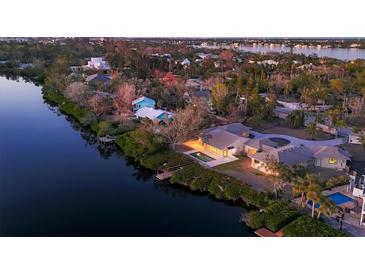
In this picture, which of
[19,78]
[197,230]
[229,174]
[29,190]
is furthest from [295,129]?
[19,78]

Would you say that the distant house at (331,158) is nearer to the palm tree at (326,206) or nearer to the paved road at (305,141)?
the paved road at (305,141)

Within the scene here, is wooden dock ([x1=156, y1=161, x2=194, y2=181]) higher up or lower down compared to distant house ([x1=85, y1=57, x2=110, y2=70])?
lower down

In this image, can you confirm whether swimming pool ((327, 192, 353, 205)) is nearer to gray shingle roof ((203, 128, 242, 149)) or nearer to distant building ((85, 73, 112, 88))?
gray shingle roof ((203, 128, 242, 149))

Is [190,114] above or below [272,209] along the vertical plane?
above

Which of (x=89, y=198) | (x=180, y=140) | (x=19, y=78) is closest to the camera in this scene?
(x=89, y=198)

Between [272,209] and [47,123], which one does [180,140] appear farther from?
[47,123]

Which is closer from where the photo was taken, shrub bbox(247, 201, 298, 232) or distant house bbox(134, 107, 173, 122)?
shrub bbox(247, 201, 298, 232)

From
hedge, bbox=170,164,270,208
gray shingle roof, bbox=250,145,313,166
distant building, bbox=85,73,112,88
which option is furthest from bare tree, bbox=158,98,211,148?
distant building, bbox=85,73,112,88
